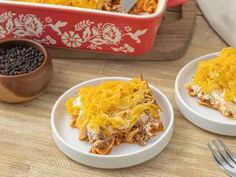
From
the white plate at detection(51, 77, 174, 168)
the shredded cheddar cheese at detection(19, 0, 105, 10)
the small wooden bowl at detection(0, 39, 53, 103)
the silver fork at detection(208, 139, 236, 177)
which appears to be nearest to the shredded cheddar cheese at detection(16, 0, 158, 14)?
the shredded cheddar cheese at detection(19, 0, 105, 10)

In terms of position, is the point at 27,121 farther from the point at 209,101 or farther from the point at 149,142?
the point at 209,101

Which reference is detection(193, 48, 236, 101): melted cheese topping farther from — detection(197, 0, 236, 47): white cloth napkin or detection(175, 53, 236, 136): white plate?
detection(197, 0, 236, 47): white cloth napkin

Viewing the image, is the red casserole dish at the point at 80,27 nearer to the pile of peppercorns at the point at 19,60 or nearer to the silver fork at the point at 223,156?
the pile of peppercorns at the point at 19,60

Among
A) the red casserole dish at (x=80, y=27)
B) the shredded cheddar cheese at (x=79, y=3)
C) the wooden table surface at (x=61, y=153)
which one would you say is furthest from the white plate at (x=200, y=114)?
the shredded cheddar cheese at (x=79, y=3)

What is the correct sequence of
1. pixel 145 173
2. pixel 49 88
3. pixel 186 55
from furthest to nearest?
pixel 186 55, pixel 49 88, pixel 145 173

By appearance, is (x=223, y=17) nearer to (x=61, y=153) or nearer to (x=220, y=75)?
(x=220, y=75)

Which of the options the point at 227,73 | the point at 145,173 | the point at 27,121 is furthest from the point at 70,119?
the point at 227,73

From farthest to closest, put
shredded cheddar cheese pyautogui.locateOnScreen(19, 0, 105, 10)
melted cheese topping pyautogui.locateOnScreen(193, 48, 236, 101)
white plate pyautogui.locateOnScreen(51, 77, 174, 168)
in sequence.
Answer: shredded cheddar cheese pyautogui.locateOnScreen(19, 0, 105, 10), melted cheese topping pyautogui.locateOnScreen(193, 48, 236, 101), white plate pyautogui.locateOnScreen(51, 77, 174, 168)
